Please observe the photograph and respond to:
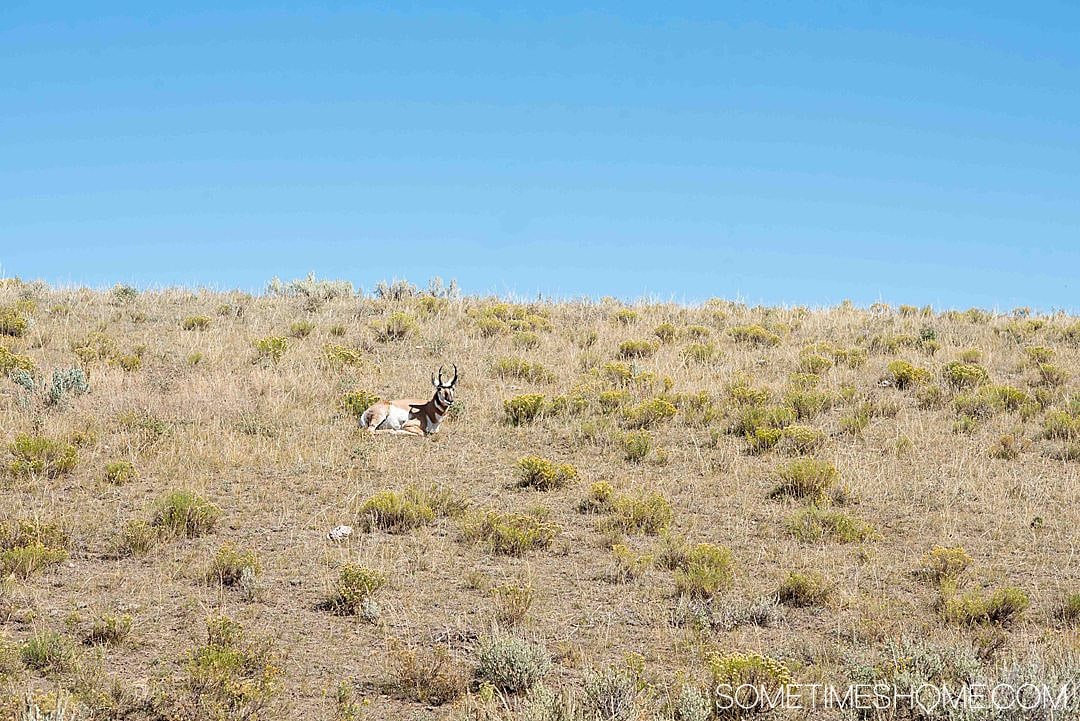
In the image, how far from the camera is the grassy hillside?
738 cm

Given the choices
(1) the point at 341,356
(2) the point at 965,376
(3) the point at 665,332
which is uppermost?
(3) the point at 665,332

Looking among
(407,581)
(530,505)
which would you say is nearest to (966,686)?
(407,581)

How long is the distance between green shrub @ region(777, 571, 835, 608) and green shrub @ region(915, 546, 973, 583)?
1.07 meters

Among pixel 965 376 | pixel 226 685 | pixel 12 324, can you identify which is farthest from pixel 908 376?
pixel 12 324

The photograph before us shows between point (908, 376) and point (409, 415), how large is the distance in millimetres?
8606

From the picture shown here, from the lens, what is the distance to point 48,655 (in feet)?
24.1

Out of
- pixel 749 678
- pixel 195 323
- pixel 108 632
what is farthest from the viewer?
pixel 195 323

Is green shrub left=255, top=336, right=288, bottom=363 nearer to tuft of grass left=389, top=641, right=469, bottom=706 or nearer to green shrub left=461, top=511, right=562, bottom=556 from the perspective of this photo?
green shrub left=461, top=511, right=562, bottom=556

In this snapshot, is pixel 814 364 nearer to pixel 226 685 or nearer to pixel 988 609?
pixel 988 609

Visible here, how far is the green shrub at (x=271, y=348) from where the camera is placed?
17641 millimetres

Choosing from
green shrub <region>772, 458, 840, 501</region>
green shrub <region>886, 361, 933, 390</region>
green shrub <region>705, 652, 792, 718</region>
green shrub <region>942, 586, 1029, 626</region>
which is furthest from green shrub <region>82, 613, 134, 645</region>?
green shrub <region>886, 361, 933, 390</region>

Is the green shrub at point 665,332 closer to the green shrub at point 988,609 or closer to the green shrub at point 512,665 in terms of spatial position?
the green shrub at point 988,609

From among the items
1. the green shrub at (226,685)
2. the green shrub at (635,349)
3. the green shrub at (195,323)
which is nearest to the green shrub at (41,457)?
the green shrub at (226,685)

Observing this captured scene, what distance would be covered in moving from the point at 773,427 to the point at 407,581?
6918 millimetres
